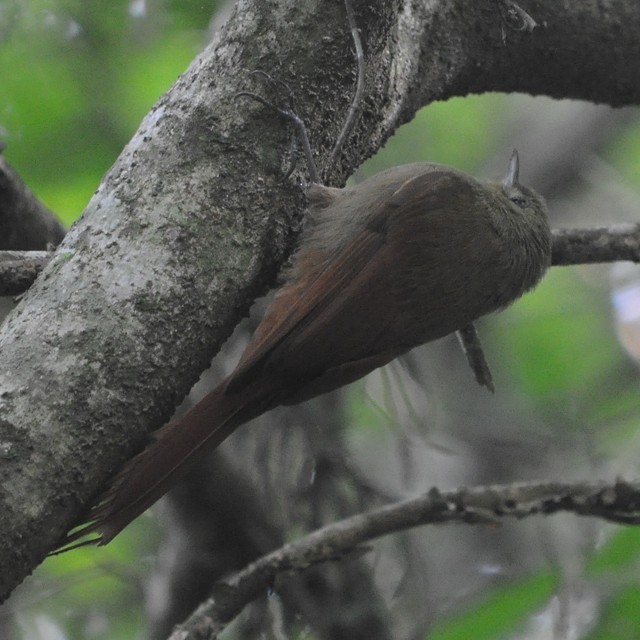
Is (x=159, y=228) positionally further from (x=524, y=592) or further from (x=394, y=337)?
(x=524, y=592)

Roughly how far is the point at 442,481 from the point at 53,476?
2.65 meters

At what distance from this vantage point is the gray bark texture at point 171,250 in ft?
4.91

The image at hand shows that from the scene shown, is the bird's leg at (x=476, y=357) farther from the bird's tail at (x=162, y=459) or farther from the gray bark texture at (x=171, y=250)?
the bird's tail at (x=162, y=459)

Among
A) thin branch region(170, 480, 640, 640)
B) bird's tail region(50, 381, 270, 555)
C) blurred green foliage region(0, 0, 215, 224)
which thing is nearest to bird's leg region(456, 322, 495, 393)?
thin branch region(170, 480, 640, 640)

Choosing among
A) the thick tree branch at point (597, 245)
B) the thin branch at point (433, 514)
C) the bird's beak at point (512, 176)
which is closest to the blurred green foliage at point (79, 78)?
the bird's beak at point (512, 176)

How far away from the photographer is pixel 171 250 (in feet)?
5.65

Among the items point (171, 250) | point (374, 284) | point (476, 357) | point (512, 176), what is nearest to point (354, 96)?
point (374, 284)

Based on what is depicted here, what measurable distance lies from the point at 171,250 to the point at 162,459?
0.39 metres

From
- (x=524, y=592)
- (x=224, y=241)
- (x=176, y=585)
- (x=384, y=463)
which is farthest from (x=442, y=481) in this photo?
(x=224, y=241)

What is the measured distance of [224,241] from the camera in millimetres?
1804

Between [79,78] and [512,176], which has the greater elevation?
[79,78]

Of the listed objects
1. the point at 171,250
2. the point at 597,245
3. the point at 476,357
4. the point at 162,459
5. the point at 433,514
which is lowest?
the point at 433,514

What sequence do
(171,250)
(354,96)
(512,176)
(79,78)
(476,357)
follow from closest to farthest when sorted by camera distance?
(171,250), (354,96), (476,357), (512,176), (79,78)

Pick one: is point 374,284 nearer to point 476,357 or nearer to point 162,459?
point 476,357
